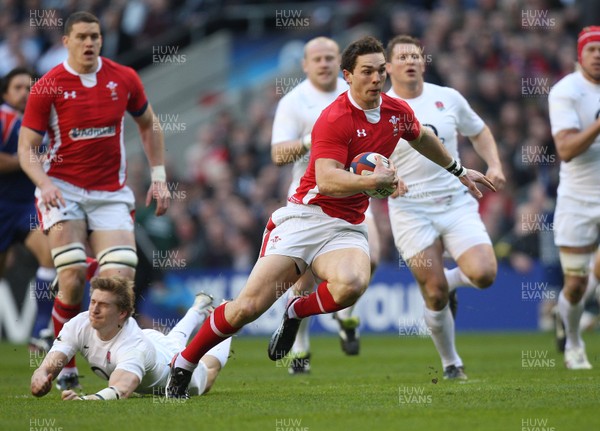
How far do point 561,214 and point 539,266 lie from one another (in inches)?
270

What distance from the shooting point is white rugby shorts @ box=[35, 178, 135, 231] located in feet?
32.2

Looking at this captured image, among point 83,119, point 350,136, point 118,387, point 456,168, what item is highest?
point 83,119

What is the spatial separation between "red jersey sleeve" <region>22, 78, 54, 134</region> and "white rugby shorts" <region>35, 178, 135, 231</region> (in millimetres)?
563

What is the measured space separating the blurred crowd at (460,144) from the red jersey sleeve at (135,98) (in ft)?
23.8

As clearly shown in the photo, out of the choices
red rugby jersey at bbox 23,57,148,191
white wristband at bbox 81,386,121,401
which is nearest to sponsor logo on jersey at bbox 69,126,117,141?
red rugby jersey at bbox 23,57,148,191

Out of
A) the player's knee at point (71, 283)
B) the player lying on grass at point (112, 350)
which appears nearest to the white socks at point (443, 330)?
the player lying on grass at point (112, 350)

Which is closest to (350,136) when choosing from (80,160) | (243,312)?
(243,312)

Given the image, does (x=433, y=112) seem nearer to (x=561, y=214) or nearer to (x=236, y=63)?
(x=561, y=214)

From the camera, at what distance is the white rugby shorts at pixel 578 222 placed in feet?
36.2

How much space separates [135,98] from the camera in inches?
404

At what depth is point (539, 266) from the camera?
58.7 feet

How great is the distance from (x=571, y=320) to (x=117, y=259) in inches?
180

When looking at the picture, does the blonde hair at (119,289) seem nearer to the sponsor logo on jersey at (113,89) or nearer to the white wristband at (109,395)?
the white wristband at (109,395)

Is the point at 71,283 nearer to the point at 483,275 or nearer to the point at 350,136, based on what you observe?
the point at 350,136
